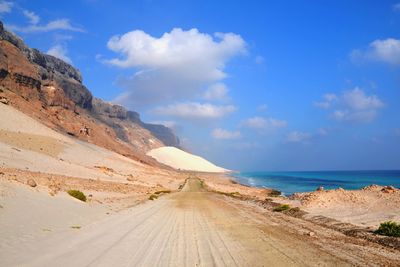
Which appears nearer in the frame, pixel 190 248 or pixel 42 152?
pixel 190 248

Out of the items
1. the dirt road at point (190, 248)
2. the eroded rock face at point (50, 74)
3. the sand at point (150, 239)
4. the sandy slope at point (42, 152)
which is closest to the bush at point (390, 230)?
the sand at point (150, 239)

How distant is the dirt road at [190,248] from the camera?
10758 millimetres

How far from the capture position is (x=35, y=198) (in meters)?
19.0

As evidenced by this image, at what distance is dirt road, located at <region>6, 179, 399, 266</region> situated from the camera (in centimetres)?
1076

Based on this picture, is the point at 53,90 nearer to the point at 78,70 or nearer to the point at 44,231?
the point at 78,70

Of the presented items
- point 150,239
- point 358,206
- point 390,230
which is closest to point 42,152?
point 358,206

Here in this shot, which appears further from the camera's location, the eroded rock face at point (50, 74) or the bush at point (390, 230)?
the eroded rock face at point (50, 74)

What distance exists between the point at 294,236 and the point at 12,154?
44845 mm

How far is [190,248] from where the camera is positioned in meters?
13.0

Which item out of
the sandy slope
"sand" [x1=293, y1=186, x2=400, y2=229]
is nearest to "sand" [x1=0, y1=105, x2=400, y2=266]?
"sand" [x1=293, y1=186, x2=400, y2=229]

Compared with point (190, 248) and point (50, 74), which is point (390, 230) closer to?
point (190, 248)

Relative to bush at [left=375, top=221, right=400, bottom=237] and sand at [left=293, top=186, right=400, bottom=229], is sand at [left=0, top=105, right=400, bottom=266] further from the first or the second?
sand at [left=293, top=186, right=400, bottom=229]

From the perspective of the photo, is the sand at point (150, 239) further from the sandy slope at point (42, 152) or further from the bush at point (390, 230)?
the sandy slope at point (42, 152)

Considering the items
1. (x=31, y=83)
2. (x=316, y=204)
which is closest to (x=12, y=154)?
(x=316, y=204)
